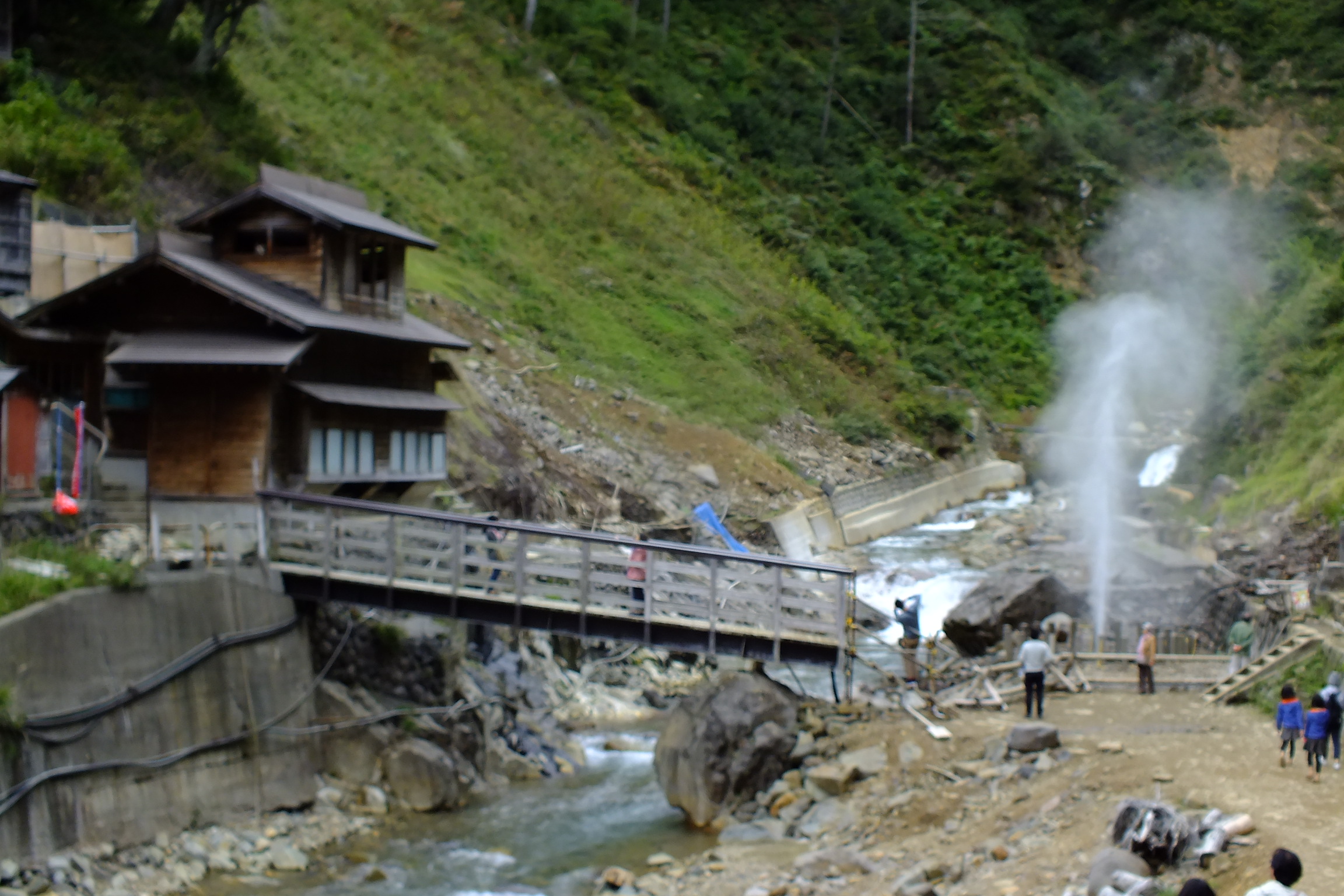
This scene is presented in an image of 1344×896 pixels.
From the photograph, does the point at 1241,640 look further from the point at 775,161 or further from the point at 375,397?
the point at 775,161

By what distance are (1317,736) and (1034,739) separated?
4031 millimetres

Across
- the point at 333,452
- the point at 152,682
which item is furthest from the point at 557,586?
the point at 152,682

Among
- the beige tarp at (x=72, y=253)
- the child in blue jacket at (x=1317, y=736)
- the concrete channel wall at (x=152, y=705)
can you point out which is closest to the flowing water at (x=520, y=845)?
the concrete channel wall at (x=152, y=705)

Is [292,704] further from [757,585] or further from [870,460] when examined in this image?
[870,460]

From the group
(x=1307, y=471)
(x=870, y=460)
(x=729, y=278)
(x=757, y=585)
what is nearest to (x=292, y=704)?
(x=757, y=585)

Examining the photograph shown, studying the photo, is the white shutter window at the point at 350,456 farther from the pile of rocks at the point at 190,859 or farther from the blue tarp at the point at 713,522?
the blue tarp at the point at 713,522

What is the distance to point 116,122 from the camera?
1230 inches

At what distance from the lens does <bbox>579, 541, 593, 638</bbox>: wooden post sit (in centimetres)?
2103

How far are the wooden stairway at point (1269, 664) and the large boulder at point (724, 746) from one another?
772 cm

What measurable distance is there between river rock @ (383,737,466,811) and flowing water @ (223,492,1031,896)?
1.04 feet

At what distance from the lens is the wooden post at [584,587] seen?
21.0 metres

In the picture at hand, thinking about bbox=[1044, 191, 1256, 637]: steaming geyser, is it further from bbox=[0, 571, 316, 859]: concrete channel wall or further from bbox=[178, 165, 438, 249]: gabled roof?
bbox=[0, 571, 316, 859]: concrete channel wall

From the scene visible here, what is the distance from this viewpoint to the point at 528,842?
19797 mm

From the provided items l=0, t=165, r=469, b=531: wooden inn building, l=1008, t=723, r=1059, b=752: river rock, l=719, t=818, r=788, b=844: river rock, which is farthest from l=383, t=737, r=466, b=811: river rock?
l=1008, t=723, r=1059, b=752: river rock
